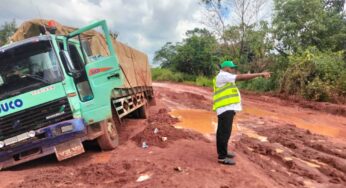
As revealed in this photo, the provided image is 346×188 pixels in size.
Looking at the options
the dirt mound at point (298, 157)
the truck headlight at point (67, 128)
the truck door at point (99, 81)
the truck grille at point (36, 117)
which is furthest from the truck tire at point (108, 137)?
the dirt mound at point (298, 157)

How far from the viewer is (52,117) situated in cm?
652

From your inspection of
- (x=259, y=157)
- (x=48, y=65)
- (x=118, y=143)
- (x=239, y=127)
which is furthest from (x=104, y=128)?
(x=239, y=127)

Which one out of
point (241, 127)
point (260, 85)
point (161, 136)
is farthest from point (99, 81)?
point (260, 85)

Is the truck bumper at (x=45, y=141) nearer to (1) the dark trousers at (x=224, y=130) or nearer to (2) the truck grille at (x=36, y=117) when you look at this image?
(2) the truck grille at (x=36, y=117)

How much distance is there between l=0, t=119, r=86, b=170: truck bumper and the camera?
21.2 feet

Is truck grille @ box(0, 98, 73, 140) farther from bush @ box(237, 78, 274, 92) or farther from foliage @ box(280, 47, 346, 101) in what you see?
bush @ box(237, 78, 274, 92)

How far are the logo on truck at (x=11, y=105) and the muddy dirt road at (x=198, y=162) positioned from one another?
3.72 ft

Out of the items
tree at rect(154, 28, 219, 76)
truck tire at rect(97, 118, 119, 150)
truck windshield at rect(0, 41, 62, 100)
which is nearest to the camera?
truck windshield at rect(0, 41, 62, 100)

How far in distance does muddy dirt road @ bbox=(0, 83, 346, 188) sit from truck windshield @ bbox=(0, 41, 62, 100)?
154 cm

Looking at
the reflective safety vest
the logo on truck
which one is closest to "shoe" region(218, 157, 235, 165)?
the reflective safety vest

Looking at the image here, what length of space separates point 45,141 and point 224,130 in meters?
3.15

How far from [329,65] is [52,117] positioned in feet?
47.8

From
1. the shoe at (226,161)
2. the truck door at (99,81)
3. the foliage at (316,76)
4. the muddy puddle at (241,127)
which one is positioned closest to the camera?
the shoe at (226,161)

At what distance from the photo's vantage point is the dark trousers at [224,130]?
5.84 metres
